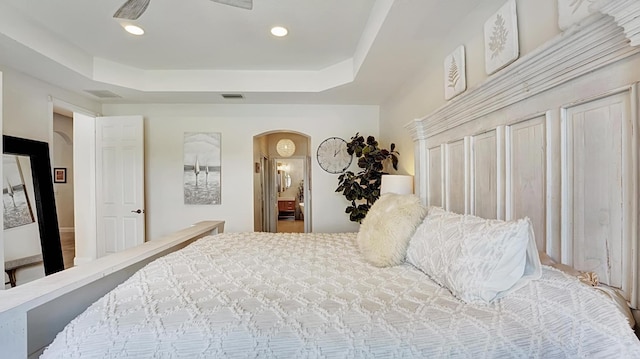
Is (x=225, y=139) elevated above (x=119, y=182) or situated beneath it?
elevated above

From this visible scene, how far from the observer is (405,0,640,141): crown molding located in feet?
2.65

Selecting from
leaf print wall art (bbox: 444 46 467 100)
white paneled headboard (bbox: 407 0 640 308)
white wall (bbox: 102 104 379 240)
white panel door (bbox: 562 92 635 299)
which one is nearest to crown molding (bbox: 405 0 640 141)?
white paneled headboard (bbox: 407 0 640 308)

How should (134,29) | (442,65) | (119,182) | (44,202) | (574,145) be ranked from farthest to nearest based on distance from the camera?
1. (119,182)
2. (44,202)
3. (134,29)
4. (442,65)
5. (574,145)

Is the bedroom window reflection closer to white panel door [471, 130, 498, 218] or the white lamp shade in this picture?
the white lamp shade

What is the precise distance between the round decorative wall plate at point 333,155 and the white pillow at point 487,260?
10.1ft

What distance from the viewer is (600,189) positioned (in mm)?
943

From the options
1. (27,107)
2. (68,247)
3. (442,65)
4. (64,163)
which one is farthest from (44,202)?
(442,65)

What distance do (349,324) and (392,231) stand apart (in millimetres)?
740

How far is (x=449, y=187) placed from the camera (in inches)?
78.1

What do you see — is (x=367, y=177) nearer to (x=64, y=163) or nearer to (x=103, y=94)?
(x=103, y=94)

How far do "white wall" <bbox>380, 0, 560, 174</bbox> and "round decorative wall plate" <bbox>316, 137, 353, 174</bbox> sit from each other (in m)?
0.57

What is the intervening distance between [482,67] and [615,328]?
1474 mm

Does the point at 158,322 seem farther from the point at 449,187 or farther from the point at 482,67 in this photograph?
the point at 482,67

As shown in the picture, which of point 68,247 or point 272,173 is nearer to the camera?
point 68,247
